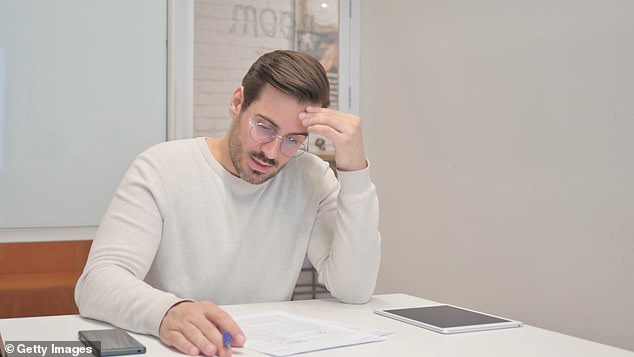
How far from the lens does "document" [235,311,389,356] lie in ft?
4.07

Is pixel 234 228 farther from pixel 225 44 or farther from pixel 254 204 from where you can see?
pixel 225 44

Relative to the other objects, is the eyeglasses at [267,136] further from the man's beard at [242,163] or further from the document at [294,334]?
the document at [294,334]

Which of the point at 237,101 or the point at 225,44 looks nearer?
the point at 237,101

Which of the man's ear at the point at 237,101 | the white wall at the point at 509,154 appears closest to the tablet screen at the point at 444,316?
the man's ear at the point at 237,101

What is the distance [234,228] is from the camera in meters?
1.83

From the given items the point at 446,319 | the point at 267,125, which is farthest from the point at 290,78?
the point at 446,319

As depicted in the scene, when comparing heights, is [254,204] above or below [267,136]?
below

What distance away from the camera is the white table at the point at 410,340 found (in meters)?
1.26

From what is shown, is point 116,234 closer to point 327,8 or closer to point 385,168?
point 385,168

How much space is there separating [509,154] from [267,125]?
1.34 m

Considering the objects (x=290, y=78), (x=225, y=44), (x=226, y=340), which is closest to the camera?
(x=226, y=340)

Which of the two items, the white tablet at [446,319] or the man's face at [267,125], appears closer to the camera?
the white tablet at [446,319]

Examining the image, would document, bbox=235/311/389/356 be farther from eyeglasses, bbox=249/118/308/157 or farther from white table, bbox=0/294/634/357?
eyeglasses, bbox=249/118/308/157

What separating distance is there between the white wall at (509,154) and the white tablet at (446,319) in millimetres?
938
